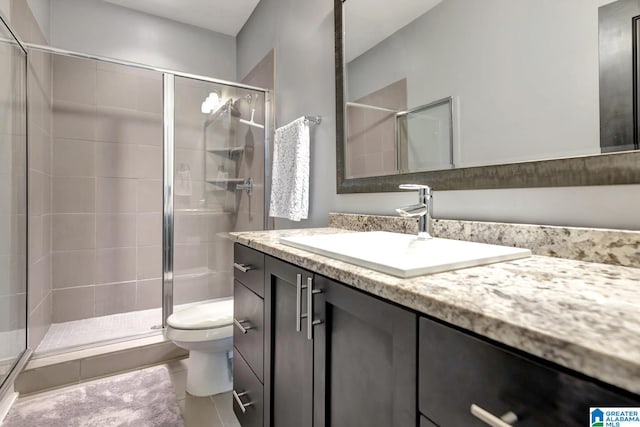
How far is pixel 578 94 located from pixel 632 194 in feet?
0.85

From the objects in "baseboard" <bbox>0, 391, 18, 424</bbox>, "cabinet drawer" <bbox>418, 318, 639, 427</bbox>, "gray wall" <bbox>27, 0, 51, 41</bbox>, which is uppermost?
"gray wall" <bbox>27, 0, 51, 41</bbox>

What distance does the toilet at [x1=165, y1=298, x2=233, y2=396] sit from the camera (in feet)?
5.09

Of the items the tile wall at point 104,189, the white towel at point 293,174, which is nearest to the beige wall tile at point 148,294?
the tile wall at point 104,189

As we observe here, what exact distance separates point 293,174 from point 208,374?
1155 mm

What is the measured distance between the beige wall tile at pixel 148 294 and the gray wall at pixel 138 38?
1818 millimetres

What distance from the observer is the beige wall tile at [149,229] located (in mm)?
2516

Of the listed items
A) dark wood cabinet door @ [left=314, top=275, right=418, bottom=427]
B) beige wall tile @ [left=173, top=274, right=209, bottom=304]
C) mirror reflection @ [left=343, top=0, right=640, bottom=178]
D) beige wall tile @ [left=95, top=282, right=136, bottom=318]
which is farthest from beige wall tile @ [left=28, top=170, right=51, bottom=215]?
dark wood cabinet door @ [left=314, top=275, right=418, bottom=427]

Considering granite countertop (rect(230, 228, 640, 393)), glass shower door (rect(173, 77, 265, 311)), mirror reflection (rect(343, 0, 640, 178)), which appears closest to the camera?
granite countertop (rect(230, 228, 640, 393))

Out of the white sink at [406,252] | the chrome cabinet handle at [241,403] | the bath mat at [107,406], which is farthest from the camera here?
the bath mat at [107,406]

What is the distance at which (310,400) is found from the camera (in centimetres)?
78

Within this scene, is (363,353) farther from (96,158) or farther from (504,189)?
(96,158)

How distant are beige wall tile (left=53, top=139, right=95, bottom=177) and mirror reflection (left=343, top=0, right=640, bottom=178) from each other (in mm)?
2082

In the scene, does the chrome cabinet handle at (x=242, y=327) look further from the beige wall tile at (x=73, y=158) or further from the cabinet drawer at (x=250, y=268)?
the beige wall tile at (x=73, y=158)

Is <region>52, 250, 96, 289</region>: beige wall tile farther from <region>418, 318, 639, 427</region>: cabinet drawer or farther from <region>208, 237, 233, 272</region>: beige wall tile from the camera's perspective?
<region>418, 318, 639, 427</region>: cabinet drawer
